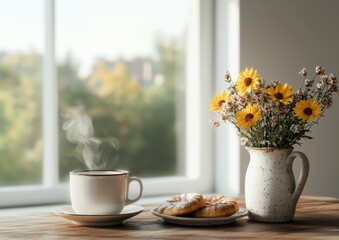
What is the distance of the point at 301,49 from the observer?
254 centimetres

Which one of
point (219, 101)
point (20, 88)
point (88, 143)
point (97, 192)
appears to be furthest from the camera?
point (88, 143)

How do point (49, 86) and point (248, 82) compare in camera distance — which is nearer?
point (248, 82)

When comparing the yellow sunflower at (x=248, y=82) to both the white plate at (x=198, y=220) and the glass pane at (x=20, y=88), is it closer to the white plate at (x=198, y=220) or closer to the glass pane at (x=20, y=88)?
the white plate at (x=198, y=220)

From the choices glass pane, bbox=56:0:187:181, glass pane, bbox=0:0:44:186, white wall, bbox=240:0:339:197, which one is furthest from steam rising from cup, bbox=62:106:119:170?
white wall, bbox=240:0:339:197

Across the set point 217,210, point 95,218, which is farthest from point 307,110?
point 95,218

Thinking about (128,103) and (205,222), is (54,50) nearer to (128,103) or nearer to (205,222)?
(128,103)

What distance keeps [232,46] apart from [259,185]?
1.00m

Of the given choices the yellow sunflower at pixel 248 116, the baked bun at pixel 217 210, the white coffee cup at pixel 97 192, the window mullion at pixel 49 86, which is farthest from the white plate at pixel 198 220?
the window mullion at pixel 49 86

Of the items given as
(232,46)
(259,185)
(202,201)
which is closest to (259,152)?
(259,185)

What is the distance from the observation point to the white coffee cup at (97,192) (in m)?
1.46

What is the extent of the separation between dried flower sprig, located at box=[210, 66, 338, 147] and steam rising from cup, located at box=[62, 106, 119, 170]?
90 centimetres

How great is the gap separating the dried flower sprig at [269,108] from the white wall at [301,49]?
34.0 inches

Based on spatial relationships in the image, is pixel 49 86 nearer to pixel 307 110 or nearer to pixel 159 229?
pixel 159 229

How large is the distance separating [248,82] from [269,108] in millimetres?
85
